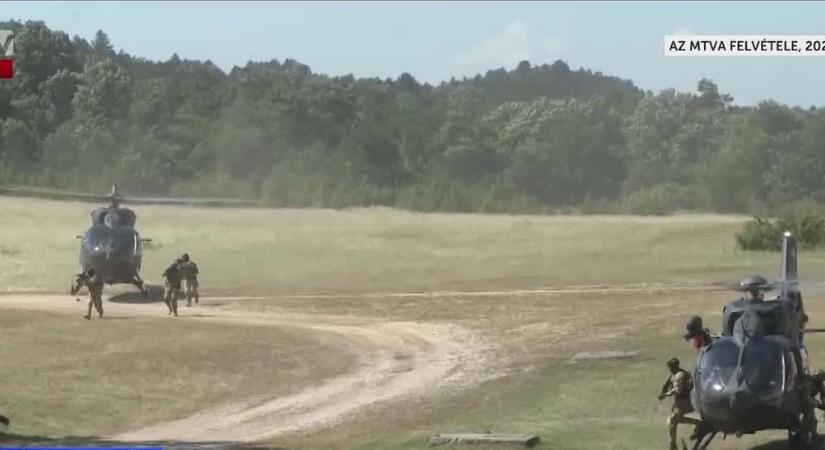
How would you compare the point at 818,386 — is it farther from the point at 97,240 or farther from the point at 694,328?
the point at 97,240

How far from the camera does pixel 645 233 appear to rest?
73.2 m

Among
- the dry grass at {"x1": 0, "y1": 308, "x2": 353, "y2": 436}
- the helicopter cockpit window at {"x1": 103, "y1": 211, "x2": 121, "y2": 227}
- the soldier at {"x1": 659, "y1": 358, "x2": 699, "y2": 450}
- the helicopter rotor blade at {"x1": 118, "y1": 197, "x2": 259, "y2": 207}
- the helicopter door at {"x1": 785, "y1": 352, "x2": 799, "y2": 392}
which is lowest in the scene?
the dry grass at {"x1": 0, "y1": 308, "x2": 353, "y2": 436}

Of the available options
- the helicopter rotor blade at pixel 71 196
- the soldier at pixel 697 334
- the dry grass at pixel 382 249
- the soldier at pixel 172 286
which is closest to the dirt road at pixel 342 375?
the soldier at pixel 172 286

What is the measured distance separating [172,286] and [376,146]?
6425 centimetres

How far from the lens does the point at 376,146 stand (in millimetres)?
108500

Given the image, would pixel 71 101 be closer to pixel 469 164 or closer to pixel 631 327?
pixel 469 164

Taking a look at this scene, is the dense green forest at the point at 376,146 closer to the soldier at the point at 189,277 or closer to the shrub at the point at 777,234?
the shrub at the point at 777,234

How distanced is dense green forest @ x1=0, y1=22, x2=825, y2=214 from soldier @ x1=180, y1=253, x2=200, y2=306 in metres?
44.0

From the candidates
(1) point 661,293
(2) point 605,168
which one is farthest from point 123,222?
(2) point 605,168

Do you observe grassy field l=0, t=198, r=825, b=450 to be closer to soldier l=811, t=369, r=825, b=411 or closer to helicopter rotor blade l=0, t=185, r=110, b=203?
soldier l=811, t=369, r=825, b=411

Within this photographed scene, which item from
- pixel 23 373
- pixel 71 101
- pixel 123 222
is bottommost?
pixel 23 373

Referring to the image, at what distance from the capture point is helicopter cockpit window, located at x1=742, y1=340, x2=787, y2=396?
20.8 meters

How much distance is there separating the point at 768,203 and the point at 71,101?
159 ft

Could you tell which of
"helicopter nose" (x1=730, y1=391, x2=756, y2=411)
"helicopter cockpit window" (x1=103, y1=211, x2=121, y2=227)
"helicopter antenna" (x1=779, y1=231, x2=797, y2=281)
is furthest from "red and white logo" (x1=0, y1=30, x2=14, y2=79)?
"helicopter cockpit window" (x1=103, y1=211, x2=121, y2=227)
